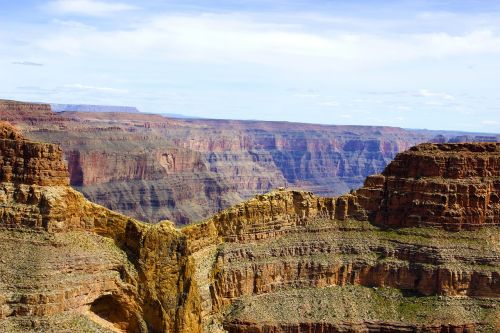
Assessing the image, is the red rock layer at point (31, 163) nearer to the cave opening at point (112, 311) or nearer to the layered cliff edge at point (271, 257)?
the layered cliff edge at point (271, 257)

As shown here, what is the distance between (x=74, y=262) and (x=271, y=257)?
25139mm

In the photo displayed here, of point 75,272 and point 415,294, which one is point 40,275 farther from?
point 415,294

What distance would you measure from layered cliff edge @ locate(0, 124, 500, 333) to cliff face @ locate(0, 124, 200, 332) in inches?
4.7

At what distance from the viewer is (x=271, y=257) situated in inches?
3514

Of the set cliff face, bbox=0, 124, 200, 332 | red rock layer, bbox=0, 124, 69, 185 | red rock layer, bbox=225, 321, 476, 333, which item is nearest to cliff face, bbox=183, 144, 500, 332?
red rock layer, bbox=225, 321, 476, 333

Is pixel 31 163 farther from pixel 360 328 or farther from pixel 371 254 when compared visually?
pixel 371 254

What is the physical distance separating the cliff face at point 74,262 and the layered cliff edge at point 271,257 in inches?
4.7

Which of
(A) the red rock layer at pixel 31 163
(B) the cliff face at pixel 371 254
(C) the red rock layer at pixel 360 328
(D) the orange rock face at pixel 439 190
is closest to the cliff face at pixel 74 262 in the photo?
(A) the red rock layer at pixel 31 163

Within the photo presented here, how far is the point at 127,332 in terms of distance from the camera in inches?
3034

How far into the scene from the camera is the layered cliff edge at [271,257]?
72.1 m

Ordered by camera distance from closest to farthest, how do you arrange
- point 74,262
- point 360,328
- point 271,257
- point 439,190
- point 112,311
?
point 74,262 → point 112,311 → point 360,328 → point 271,257 → point 439,190

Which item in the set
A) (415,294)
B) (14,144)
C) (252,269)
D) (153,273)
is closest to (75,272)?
(153,273)

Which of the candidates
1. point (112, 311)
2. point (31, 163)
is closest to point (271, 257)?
point (112, 311)

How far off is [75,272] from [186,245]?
12451 mm
